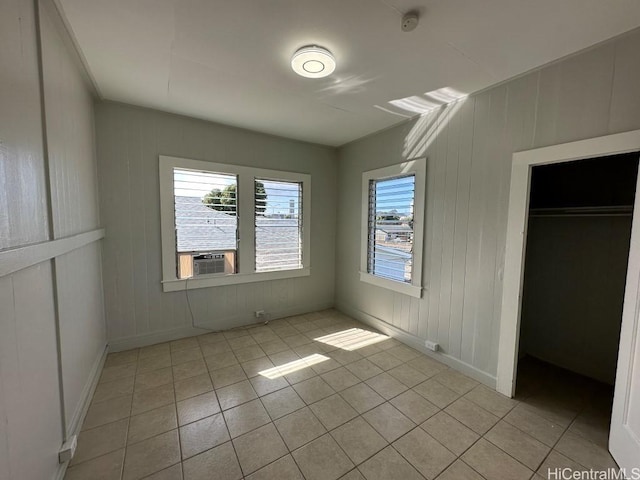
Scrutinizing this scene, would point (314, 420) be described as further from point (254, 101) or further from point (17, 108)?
point (254, 101)

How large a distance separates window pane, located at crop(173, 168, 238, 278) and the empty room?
0.02m

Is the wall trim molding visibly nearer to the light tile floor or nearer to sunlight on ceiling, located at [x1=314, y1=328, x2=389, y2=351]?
the light tile floor

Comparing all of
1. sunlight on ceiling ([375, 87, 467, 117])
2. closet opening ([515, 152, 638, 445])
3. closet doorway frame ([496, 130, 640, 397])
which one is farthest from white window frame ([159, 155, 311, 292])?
closet opening ([515, 152, 638, 445])

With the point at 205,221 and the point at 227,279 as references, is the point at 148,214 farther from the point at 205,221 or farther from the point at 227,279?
the point at 227,279

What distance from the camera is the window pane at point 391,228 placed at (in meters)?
2.96

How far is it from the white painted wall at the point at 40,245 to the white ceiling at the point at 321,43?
345 mm

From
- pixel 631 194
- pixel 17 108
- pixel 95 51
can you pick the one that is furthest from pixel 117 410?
pixel 631 194

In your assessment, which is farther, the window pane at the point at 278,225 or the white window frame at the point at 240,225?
the window pane at the point at 278,225

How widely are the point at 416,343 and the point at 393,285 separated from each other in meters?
0.68

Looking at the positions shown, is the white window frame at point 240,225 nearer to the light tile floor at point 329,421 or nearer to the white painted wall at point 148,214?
the white painted wall at point 148,214

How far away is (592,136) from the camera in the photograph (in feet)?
5.53

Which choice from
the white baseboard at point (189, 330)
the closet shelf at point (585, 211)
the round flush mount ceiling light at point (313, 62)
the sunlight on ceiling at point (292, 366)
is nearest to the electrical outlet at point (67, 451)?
the sunlight on ceiling at point (292, 366)

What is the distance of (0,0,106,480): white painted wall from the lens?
1003 millimetres

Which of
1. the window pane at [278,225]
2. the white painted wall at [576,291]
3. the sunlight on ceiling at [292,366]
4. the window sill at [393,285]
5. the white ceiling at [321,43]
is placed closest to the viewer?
the white ceiling at [321,43]
